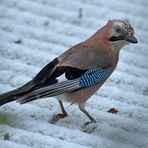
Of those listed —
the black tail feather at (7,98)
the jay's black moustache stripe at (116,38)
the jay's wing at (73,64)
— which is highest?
the jay's black moustache stripe at (116,38)

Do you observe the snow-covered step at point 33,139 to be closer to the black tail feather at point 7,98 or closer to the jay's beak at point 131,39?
the black tail feather at point 7,98

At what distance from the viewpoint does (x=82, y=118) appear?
544 centimetres

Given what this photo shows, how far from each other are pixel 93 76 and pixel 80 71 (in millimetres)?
139

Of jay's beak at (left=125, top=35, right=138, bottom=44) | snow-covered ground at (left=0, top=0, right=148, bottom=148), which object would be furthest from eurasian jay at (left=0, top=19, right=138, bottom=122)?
snow-covered ground at (left=0, top=0, right=148, bottom=148)

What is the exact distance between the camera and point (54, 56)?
6316 millimetres

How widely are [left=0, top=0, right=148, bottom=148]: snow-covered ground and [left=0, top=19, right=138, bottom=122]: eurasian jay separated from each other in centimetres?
20

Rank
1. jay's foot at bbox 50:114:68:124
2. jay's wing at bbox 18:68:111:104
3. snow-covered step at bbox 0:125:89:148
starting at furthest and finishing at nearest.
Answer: jay's foot at bbox 50:114:68:124 → jay's wing at bbox 18:68:111:104 → snow-covered step at bbox 0:125:89:148

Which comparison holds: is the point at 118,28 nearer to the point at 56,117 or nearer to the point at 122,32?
the point at 122,32

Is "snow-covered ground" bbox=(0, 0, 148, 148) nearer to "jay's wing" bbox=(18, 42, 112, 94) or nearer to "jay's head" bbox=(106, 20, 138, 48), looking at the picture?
"jay's wing" bbox=(18, 42, 112, 94)

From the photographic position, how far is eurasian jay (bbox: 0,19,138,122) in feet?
16.6

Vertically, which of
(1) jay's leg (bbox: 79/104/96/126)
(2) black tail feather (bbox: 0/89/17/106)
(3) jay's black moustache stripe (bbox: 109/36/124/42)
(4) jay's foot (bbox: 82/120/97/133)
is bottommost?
(4) jay's foot (bbox: 82/120/97/133)

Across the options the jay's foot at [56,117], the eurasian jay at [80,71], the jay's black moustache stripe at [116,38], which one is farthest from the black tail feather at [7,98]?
the jay's black moustache stripe at [116,38]

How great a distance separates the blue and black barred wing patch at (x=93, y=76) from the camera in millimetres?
5234

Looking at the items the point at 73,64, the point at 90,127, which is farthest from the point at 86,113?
the point at 73,64
